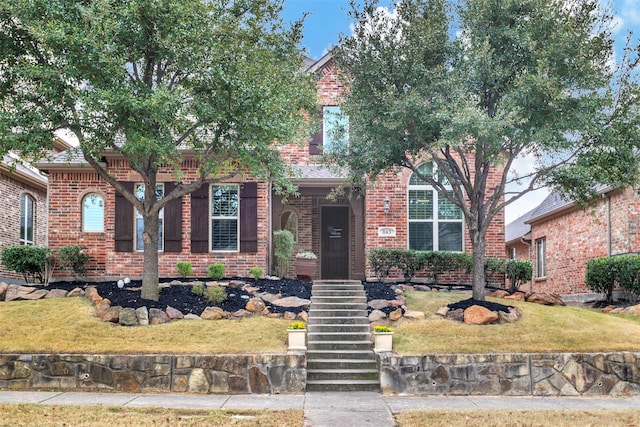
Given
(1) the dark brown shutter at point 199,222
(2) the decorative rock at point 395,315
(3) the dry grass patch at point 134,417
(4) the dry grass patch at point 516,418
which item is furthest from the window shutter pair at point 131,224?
(4) the dry grass patch at point 516,418

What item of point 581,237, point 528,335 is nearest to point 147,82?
point 528,335

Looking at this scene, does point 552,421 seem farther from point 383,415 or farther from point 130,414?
point 130,414

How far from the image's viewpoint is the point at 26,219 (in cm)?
2114

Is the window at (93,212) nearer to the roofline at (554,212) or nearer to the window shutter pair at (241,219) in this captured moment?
the window shutter pair at (241,219)

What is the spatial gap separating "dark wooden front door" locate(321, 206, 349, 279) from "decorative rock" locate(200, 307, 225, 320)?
662cm

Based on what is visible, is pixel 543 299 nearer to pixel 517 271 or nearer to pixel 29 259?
pixel 517 271

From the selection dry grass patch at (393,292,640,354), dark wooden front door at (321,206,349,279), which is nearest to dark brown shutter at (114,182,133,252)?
dark wooden front door at (321,206,349,279)

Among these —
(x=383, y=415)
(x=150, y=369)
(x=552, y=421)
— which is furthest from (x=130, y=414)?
(x=552, y=421)

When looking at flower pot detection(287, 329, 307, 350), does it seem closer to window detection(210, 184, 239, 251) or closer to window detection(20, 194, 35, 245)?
window detection(210, 184, 239, 251)

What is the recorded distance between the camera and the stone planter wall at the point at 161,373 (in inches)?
398

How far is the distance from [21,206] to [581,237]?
A: 1810 centimetres

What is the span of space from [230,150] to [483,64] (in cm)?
529

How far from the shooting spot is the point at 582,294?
18.2 metres

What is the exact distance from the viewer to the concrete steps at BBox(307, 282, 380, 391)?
10672mm
